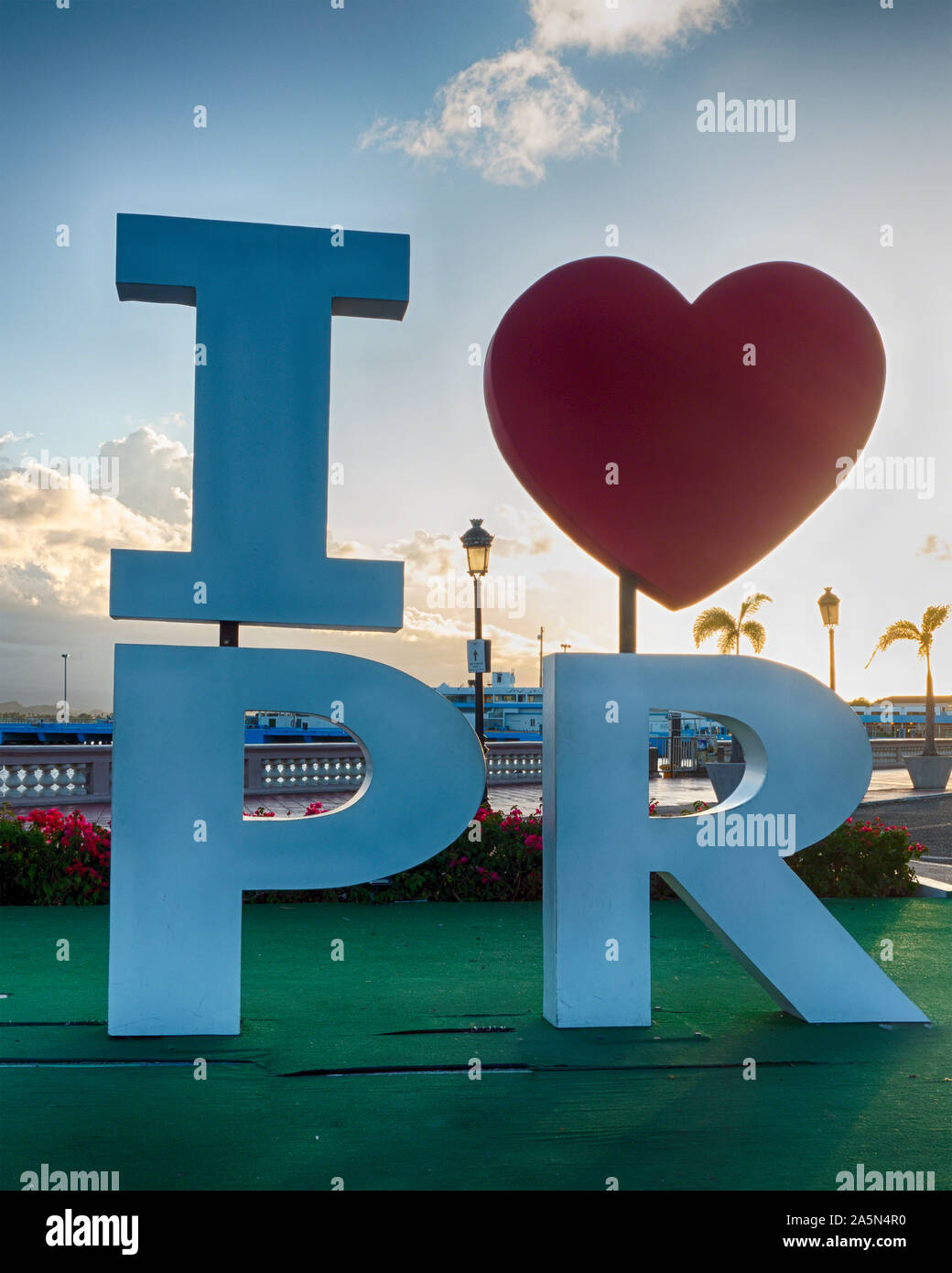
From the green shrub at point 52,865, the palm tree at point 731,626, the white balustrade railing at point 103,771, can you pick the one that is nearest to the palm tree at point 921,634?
the palm tree at point 731,626

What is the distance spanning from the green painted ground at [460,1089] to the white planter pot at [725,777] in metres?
5.79

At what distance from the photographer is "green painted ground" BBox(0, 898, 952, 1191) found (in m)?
3.37

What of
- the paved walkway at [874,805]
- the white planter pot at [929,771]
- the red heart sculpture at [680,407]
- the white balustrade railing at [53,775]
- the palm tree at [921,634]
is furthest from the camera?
the palm tree at [921,634]

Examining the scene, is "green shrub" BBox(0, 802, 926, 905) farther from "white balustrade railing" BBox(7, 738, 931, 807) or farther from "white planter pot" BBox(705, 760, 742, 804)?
"white balustrade railing" BBox(7, 738, 931, 807)

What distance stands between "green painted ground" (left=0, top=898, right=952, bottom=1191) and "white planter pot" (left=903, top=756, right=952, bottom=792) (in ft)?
70.0

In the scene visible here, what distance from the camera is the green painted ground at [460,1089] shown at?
11.1 ft

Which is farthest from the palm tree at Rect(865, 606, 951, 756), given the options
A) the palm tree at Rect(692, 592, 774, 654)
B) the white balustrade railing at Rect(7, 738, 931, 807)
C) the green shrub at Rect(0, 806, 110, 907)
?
the green shrub at Rect(0, 806, 110, 907)

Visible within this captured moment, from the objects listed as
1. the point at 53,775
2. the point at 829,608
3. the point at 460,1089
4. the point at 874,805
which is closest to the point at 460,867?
the point at 460,1089

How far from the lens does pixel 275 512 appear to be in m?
5.27

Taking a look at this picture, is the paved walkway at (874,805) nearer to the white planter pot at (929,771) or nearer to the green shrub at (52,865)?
the white planter pot at (929,771)

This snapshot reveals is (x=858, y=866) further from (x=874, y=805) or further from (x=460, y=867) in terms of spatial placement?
(x=874, y=805)

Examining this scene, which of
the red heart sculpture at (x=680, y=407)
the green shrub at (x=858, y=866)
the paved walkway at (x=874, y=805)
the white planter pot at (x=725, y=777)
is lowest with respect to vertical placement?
the paved walkway at (x=874, y=805)
